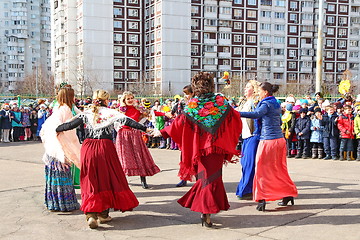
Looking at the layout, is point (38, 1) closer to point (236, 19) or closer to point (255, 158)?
point (236, 19)

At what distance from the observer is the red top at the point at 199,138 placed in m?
6.21

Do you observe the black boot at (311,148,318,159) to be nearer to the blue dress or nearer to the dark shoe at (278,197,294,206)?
the blue dress

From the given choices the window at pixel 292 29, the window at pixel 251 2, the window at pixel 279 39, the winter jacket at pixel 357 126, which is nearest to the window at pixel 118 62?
the window at pixel 251 2

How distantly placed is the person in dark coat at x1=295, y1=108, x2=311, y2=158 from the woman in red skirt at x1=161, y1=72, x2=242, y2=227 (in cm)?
853

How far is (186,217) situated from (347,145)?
27.6 feet

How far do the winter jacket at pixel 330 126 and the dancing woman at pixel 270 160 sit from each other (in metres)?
7.10

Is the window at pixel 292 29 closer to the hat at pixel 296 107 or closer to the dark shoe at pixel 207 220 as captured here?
the hat at pixel 296 107

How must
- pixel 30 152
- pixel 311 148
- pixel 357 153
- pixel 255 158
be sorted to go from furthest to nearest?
pixel 30 152 → pixel 311 148 → pixel 357 153 → pixel 255 158

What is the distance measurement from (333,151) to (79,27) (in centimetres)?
6367

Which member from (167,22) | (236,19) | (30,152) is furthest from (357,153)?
(236,19)

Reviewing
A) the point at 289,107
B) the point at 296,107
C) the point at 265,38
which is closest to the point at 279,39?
the point at 265,38

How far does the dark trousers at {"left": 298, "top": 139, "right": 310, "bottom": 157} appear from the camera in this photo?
46.9 ft

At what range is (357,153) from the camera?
13445mm

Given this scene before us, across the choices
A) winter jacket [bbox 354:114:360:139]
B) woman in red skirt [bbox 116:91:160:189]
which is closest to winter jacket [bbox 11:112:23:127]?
woman in red skirt [bbox 116:91:160:189]
